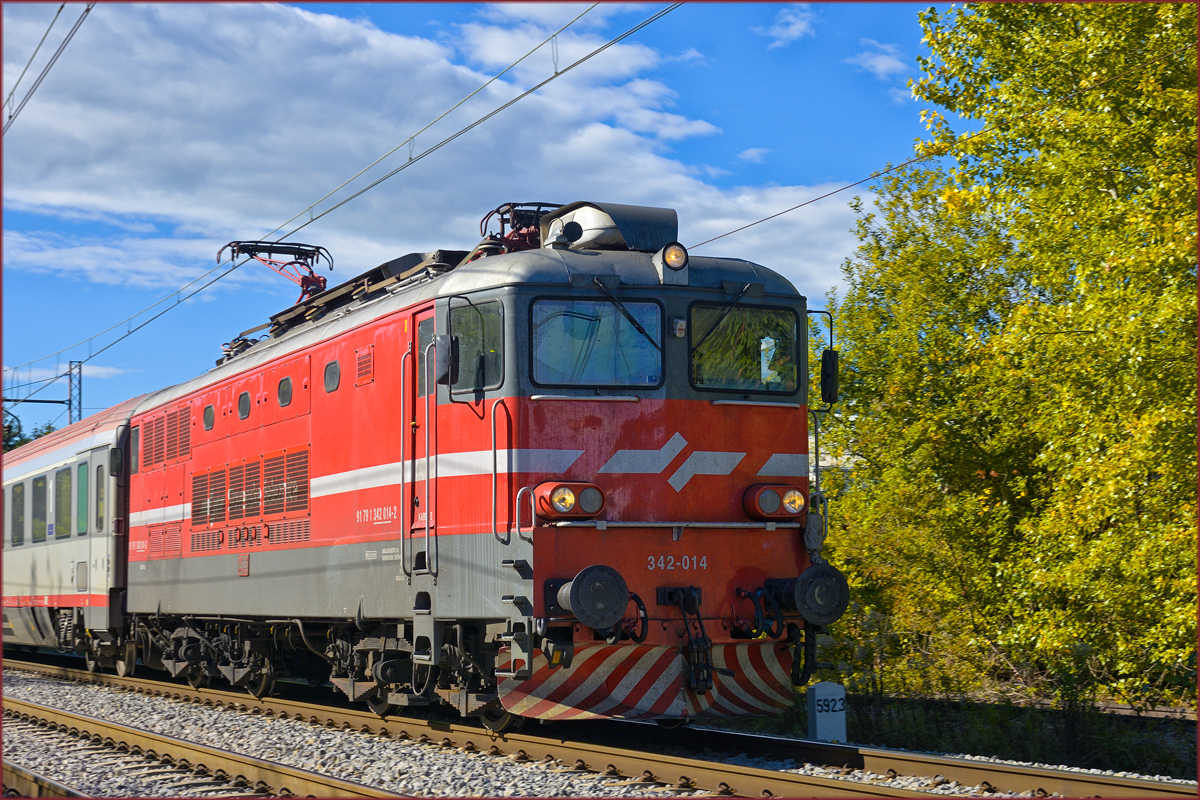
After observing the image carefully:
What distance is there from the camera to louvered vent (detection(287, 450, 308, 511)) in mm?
11922

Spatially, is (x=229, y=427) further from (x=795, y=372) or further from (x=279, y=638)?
(x=795, y=372)

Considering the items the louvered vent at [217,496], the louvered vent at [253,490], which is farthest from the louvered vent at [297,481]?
the louvered vent at [217,496]

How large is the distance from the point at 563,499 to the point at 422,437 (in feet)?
5.54

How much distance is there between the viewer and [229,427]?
46.2 ft

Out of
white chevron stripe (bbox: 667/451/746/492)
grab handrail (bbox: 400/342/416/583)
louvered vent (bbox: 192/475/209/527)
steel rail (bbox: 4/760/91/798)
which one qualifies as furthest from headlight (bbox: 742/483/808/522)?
louvered vent (bbox: 192/475/209/527)

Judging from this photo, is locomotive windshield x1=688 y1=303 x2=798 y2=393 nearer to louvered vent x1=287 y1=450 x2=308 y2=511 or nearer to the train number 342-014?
the train number 342-014

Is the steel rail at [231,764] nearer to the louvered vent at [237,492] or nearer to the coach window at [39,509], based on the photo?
the louvered vent at [237,492]

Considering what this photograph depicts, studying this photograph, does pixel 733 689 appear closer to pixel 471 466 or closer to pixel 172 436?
pixel 471 466

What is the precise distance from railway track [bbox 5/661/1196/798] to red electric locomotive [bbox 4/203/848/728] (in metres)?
0.31

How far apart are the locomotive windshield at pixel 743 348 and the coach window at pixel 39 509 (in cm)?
1630

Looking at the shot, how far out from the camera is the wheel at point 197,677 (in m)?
15.5

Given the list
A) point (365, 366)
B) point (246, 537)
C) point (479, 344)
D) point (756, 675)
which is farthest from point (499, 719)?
point (246, 537)

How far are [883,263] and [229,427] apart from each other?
9.61 m

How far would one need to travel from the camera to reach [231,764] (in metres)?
9.07
